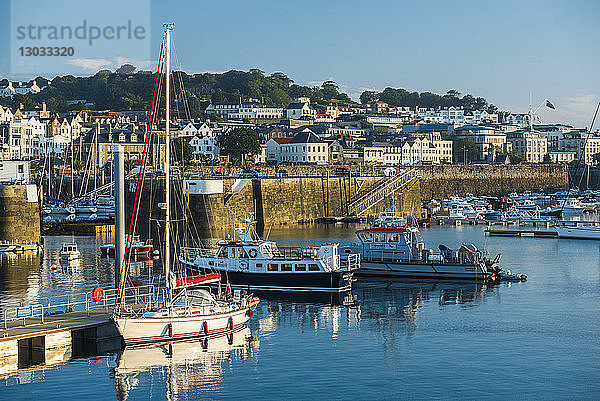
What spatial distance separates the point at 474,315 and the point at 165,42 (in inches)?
579

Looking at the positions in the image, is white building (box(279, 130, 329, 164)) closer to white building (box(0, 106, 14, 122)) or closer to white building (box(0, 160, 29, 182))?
white building (box(0, 106, 14, 122))

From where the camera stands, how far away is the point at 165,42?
2883 cm

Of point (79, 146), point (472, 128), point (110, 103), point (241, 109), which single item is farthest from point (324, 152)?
point (110, 103)

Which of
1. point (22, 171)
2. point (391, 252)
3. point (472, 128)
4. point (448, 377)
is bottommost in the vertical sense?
point (448, 377)

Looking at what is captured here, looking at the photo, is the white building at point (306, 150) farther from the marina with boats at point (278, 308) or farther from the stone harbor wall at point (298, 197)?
the marina with boats at point (278, 308)

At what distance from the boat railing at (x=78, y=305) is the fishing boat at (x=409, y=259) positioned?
1082cm

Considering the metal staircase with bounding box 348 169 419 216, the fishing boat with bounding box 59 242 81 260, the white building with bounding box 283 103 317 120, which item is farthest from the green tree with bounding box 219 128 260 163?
the white building with bounding box 283 103 317 120

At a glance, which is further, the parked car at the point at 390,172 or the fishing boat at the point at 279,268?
the parked car at the point at 390,172

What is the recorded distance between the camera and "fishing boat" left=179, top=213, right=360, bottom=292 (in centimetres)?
3656

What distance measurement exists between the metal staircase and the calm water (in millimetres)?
39082

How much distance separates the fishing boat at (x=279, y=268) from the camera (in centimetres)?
3656

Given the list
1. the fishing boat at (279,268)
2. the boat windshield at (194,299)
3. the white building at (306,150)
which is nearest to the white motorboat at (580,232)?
the fishing boat at (279,268)

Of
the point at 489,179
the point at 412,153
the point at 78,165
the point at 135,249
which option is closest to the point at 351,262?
the point at 135,249

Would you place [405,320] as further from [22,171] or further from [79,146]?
[79,146]
